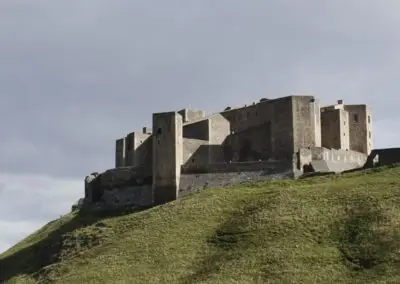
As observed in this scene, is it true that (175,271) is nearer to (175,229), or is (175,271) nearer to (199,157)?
(175,229)

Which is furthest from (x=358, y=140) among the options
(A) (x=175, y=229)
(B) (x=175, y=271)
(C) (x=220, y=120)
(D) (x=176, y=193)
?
(B) (x=175, y=271)

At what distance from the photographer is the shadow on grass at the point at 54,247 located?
6631 cm

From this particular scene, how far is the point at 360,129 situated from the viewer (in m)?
79.1

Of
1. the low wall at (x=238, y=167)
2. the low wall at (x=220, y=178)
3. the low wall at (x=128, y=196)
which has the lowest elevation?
the low wall at (x=128, y=196)

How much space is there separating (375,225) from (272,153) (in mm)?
22731

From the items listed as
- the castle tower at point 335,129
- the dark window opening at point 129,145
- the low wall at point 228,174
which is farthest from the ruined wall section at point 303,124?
the dark window opening at point 129,145

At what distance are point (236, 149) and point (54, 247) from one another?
769 inches

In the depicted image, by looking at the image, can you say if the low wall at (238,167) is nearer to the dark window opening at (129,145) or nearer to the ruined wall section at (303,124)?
the ruined wall section at (303,124)

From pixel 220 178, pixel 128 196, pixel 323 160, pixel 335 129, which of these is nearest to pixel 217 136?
pixel 220 178

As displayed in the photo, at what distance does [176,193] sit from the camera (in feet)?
238

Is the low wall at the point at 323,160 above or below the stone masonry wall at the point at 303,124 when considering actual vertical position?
below

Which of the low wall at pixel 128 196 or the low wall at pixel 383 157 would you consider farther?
the low wall at pixel 128 196

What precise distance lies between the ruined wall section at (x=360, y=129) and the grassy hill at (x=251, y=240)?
12.8 metres

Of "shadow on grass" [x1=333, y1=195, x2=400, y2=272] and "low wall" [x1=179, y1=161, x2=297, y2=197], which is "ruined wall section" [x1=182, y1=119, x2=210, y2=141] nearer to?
"low wall" [x1=179, y1=161, x2=297, y2=197]
